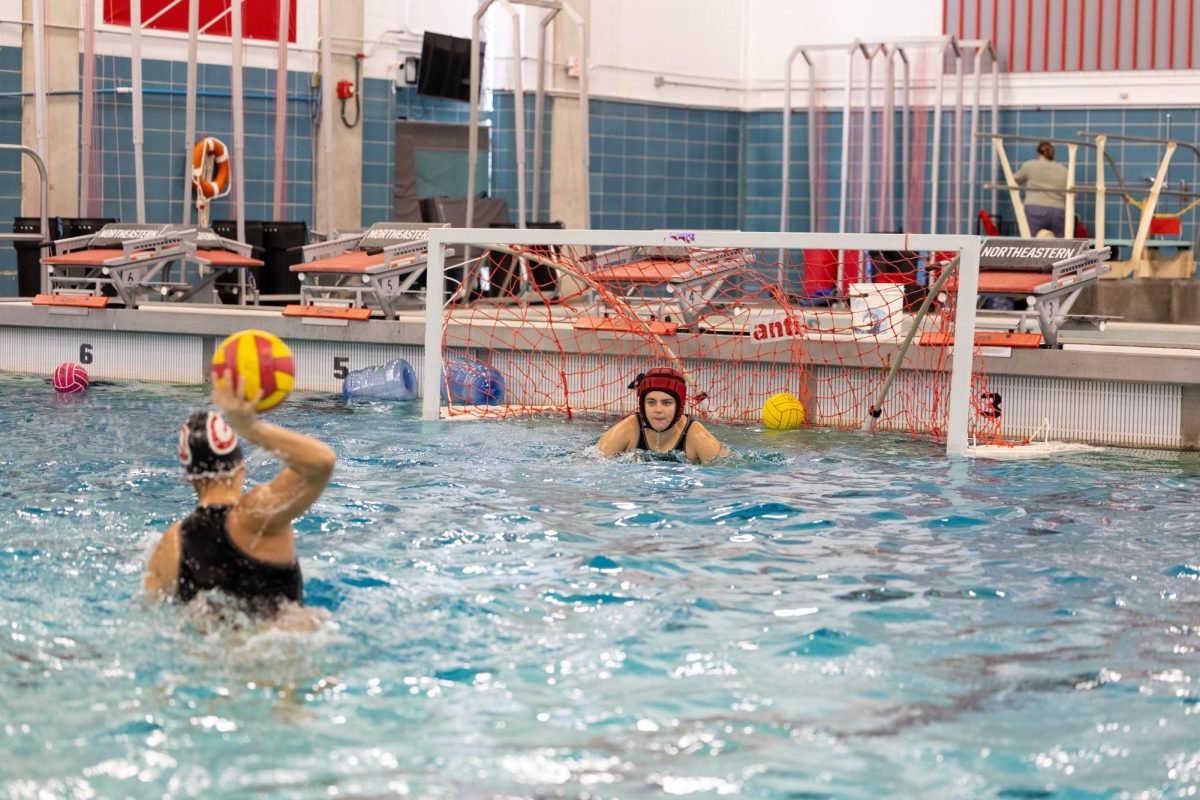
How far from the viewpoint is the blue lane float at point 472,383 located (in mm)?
10805

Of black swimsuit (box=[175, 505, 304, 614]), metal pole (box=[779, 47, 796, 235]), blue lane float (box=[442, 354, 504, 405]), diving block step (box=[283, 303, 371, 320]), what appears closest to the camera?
black swimsuit (box=[175, 505, 304, 614])

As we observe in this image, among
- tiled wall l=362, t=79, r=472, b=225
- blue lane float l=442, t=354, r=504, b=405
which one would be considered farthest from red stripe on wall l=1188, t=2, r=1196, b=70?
blue lane float l=442, t=354, r=504, b=405

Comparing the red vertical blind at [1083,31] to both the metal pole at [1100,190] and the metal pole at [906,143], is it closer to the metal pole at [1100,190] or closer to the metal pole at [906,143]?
the metal pole at [906,143]

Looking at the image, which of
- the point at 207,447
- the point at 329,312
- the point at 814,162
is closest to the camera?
the point at 207,447

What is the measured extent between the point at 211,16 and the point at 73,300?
4.53m

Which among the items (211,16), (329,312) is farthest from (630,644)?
(211,16)

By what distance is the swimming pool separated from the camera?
3453 millimetres

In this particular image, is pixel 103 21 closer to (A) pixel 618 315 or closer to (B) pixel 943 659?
(A) pixel 618 315

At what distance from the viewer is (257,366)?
3525 millimetres

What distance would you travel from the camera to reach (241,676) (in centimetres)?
391

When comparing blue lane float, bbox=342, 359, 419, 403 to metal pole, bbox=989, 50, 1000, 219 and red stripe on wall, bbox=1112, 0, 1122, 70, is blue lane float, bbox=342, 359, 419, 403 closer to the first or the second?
metal pole, bbox=989, 50, 1000, 219

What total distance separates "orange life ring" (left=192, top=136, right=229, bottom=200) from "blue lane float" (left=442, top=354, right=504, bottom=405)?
5.03 meters

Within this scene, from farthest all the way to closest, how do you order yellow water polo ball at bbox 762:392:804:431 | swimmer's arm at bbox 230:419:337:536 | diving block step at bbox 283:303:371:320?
diving block step at bbox 283:303:371:320, yellow water polo ball at bbox 762:392:804:431, swimmer's arm at bbox 230:419:337:536

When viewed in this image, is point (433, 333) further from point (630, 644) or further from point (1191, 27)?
point (1191, 27)
